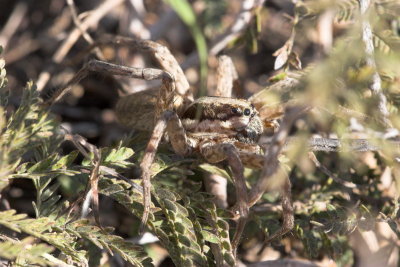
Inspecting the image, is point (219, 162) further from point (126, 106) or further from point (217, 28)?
point (217, 28)

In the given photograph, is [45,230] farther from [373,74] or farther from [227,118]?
[373,74]

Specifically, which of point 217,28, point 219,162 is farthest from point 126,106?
point 217,28

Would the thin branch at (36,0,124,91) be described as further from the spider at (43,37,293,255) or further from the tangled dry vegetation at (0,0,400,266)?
the spider at (43,37,293,255)

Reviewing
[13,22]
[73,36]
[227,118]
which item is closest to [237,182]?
[227,118]

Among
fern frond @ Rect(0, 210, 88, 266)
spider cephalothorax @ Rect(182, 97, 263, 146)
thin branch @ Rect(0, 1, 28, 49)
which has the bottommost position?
spider cephalothorax @ Rect(182, 97, 263, 146)

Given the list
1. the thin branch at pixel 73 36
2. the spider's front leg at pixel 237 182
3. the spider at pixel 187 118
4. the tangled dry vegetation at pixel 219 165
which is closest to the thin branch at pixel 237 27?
the tangled dry vegetation at pixel 219 165

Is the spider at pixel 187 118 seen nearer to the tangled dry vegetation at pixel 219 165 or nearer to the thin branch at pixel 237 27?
the tangled dry vegetation at pixel 219 165

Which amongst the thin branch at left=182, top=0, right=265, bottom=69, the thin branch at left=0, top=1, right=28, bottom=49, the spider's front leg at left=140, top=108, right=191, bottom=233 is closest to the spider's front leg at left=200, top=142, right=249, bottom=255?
the spider's front leg at left=140, top=108, right=191, bottom=233
